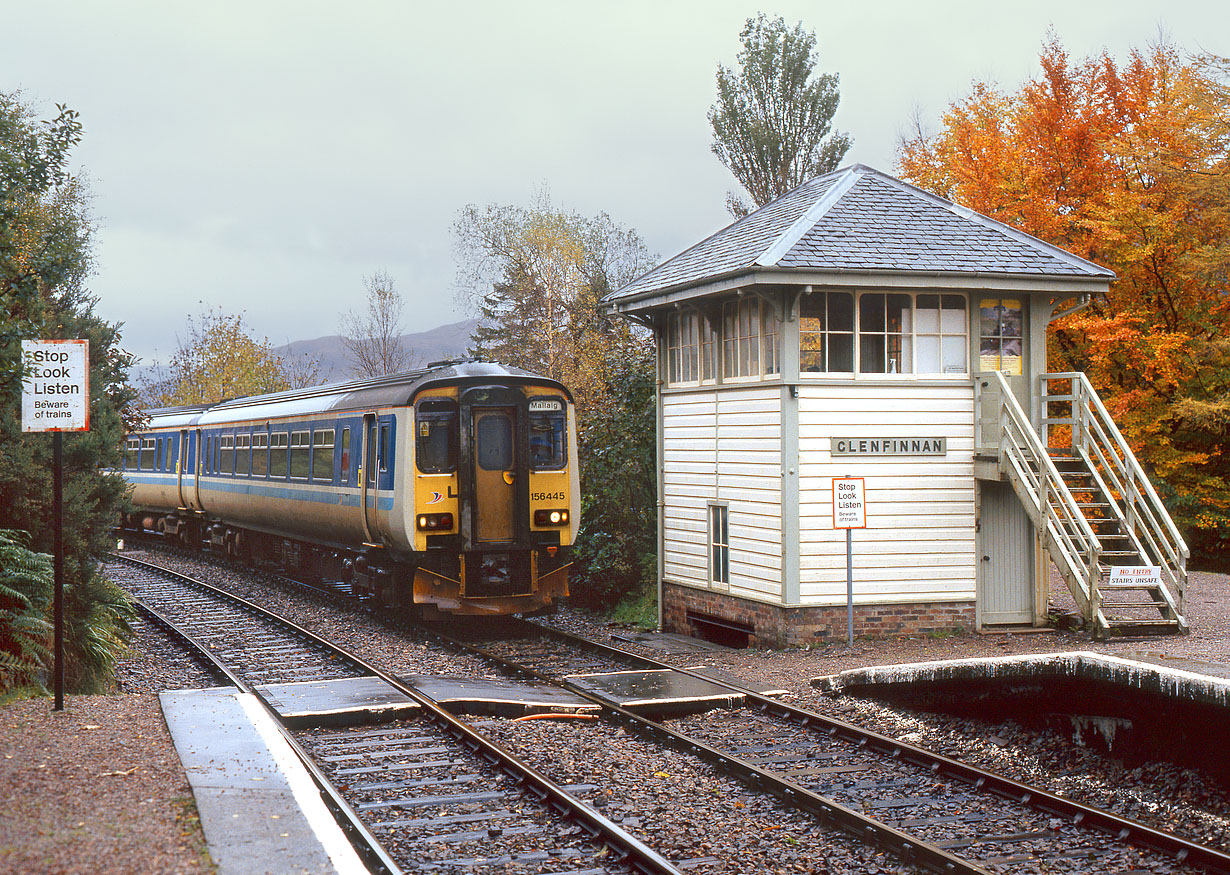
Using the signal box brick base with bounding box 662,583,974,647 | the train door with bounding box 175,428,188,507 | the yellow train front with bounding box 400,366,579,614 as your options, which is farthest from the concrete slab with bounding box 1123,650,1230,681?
the train door with bounding box 175,428,188,507

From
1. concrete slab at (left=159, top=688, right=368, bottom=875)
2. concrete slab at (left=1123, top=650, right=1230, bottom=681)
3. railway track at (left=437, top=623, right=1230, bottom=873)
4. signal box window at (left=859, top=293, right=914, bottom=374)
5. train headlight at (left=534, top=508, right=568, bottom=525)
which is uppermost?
signal box window at (left=859, top=293, right=914, bottom=374)

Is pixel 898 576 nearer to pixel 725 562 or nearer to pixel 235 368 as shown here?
pixel 725 562

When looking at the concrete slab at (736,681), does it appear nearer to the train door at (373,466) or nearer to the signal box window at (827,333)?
the signal box window at (827,333)

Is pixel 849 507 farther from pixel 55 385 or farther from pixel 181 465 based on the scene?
pixel 181 465

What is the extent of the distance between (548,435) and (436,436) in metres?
1.51

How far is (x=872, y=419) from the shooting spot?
1363 cm

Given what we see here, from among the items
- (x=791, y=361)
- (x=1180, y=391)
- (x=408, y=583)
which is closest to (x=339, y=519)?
(x=408, y=583)

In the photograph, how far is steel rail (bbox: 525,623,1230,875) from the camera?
6625 mm

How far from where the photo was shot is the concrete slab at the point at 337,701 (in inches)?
386

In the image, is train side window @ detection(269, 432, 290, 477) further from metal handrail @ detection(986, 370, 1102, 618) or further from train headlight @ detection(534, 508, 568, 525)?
metal handrail @ detection(986, 370, 1102, 618)

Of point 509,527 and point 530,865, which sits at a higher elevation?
point 509,527

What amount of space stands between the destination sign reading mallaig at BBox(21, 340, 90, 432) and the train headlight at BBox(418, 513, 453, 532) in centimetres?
613

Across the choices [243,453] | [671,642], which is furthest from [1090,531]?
[243,453]

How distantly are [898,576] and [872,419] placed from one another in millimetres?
1784
